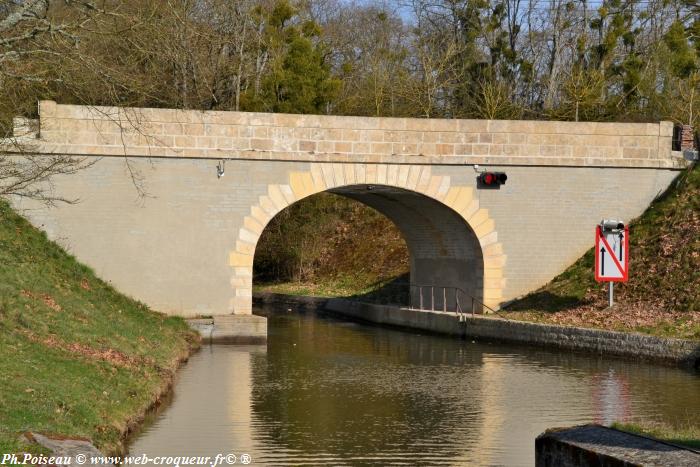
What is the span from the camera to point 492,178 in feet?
92.8

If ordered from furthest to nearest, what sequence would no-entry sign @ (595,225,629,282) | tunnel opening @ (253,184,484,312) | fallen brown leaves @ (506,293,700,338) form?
1. tunnel opening @ (253,184,484,312)
2. no-entry sign @ (595,225,629,282)
3. fallen brown leaves @ (506,293,700,338)

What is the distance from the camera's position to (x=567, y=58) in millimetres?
49312

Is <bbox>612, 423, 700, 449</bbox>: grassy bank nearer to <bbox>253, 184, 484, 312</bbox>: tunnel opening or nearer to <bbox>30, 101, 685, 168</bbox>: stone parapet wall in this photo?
<bbox>30, 101, 685, 168</bbox>: stone parapet wall

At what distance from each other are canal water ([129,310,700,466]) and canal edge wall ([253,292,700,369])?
0.37 meters

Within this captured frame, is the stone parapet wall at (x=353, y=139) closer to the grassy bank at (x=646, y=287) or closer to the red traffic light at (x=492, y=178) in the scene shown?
the red traffic light at (x=492, y=178)

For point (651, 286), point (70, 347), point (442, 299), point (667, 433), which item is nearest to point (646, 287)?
point (651, 286)

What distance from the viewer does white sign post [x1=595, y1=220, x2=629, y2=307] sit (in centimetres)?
2562

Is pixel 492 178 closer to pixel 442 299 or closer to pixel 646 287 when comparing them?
pixel 646 287

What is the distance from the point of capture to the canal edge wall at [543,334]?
72.4 ft

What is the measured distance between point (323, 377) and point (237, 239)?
692cm

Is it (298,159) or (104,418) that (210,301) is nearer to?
(298,159)

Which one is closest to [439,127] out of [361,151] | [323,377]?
[361,151]

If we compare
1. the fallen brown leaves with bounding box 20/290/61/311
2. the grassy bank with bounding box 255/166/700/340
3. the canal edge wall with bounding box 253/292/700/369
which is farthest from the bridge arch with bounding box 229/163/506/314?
the fallen brown leaves with bounding box 20/290/61/311

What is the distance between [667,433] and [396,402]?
19.6ft
